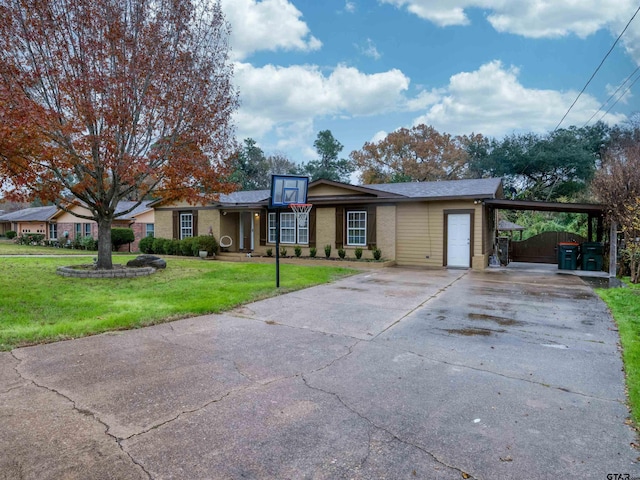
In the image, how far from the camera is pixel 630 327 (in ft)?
18.6

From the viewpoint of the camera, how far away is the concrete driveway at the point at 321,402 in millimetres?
2402

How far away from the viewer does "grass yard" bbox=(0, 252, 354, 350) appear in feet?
17.9

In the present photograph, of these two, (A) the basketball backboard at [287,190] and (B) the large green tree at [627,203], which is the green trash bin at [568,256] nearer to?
(B) the large green tree at [627,203]

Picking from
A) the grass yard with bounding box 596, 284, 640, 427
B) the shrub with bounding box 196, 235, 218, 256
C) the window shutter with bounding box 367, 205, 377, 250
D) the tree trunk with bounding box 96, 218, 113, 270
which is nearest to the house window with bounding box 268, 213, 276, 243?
the shrub with bounding box 196, 235, 218, 256

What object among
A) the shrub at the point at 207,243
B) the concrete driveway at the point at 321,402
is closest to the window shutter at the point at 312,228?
the shrub at the point at 207,243

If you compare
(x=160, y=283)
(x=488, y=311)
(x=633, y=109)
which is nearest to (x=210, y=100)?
(x=160, y=283)

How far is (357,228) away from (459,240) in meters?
4.06

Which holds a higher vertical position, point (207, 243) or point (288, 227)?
point (288, 227)

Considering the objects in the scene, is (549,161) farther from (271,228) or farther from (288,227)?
(271,228)

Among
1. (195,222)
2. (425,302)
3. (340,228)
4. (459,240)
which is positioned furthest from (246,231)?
(425,302)

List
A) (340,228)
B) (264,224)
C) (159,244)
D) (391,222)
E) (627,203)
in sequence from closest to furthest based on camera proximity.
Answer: (627,203), (391,222), (340,228), (264,224), (159,244)

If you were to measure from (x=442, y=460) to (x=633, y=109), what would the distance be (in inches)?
1412

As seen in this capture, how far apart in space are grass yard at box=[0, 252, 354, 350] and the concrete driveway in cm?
65

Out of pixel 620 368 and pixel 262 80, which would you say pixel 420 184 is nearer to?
pixel 262 80
